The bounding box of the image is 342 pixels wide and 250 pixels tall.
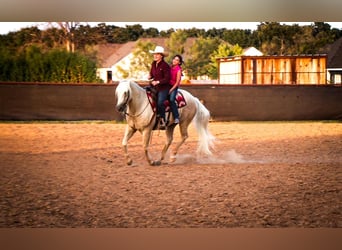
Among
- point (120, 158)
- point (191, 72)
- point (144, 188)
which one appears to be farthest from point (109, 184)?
point (191, 72)

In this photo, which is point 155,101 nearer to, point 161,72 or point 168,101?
point 168,101

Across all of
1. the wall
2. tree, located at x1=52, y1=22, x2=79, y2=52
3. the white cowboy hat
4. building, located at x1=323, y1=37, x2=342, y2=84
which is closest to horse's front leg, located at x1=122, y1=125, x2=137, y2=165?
the wall

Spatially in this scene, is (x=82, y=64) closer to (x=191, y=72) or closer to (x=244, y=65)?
(x=191, y=72)

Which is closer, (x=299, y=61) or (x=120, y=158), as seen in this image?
(x=299, y=61)

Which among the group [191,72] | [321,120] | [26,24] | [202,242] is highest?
[26,24]

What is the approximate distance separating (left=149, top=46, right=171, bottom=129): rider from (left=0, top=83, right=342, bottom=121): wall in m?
0.38

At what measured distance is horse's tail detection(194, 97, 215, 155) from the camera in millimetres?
6886

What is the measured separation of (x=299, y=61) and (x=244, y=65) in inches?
19.2

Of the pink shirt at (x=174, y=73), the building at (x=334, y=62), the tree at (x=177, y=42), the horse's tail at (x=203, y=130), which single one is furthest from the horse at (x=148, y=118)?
the building at (x=334, y=62)

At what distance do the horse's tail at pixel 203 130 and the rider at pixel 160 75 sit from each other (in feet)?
1.76

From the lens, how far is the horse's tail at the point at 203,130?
6886 millimetres

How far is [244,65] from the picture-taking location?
651 centimetres

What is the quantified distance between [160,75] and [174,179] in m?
0.90
